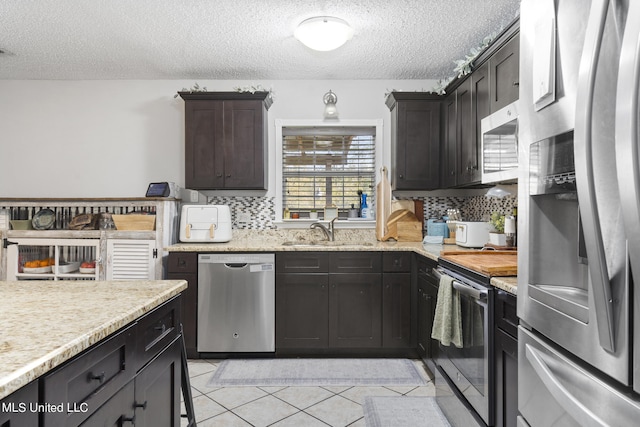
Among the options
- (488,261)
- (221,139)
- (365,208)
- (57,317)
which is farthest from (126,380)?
(365,208)

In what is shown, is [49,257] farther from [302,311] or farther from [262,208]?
[302,311]

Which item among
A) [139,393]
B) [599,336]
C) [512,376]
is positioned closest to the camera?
[599,336]

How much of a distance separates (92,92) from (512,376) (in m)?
4.29

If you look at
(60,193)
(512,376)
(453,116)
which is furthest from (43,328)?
(60,193)

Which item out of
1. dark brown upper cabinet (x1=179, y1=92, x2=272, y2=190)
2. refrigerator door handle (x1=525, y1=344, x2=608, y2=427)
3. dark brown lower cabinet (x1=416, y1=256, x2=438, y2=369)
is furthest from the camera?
dark brown upper cabinet (x1=179, y1=92, x2=272, y2=190)

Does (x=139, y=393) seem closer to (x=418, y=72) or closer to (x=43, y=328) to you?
(x=43, y=328)

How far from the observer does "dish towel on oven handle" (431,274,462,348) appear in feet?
7.04

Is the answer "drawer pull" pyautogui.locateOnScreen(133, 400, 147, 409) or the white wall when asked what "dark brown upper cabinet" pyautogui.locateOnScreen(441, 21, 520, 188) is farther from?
"drawer pull" pyautogui.locateOnScreen(133, 400, 147, 409)

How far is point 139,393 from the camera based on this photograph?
1261 millimetres

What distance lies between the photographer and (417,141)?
3707 millimetres

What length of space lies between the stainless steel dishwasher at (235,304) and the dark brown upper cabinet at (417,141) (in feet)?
5.00

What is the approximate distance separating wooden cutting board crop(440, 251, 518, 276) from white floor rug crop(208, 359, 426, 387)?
1038mm

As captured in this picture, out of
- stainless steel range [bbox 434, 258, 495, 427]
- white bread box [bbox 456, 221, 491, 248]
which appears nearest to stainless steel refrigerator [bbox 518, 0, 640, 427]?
stainless steel range [bbox 434, 258, 495, 427]

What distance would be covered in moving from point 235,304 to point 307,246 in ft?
2.43
